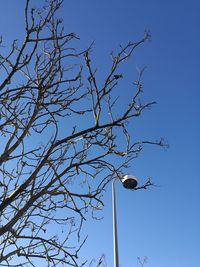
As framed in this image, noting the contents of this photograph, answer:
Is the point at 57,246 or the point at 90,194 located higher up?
the point at 90,194

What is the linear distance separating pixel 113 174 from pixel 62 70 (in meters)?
1.43

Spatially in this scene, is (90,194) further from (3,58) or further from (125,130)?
(3,58)

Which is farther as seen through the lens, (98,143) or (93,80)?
(98,143)

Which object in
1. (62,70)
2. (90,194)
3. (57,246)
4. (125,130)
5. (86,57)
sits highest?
(62,70)

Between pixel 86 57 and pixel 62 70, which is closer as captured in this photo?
pixel 86 57

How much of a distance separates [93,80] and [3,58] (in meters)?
1.32

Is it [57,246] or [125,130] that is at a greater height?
[125,130]

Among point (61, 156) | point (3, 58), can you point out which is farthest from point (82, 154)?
point (3, 58)

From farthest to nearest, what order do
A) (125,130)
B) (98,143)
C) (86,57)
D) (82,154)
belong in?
(82,154), (98,143), (125,130), (86,57)

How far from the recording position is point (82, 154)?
630cm

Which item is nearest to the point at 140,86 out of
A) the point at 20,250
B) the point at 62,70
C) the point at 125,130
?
the point at 125,130

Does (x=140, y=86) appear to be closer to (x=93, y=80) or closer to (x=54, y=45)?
(x=93, y=80)

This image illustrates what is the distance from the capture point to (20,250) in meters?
5.90

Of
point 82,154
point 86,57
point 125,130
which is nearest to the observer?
point 86,57
